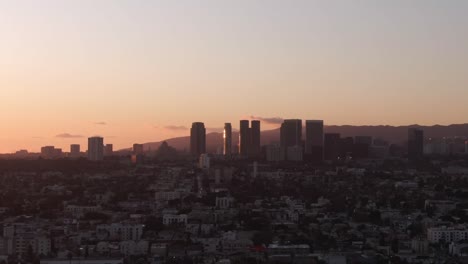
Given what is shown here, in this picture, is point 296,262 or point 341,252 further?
point 341,252

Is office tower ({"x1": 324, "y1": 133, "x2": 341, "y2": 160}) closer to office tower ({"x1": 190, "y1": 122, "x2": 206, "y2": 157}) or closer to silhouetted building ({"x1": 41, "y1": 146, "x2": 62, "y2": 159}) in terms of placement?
office tower ({"x1": 190, "y1": 122, "x2": 206, "y2": 157})

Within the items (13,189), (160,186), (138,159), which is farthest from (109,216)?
(138,159)

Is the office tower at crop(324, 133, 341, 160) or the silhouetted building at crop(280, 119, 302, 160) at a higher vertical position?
the silhouetted building at crop(280, 119, 302, 160)

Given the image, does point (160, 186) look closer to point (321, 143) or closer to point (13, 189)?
point (13, 189)

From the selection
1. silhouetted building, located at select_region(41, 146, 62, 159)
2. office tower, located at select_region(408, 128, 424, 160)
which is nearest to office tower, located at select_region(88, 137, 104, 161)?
silhouetted building, located at select_region(41, 146, 62, 159)

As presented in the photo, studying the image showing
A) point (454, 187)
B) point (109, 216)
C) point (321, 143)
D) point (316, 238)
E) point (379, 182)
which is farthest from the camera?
point (321, 143)

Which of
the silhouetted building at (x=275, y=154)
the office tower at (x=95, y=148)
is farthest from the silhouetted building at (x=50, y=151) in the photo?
the silhouetted building at (x=275, y=154)
